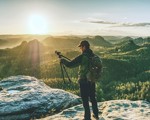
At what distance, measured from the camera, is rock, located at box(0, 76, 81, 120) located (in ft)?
72.4

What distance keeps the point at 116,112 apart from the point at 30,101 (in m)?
5.38

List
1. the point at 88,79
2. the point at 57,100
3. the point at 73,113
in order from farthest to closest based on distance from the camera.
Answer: the point at 57,100 → the point at 73,113 → the point at 88,79

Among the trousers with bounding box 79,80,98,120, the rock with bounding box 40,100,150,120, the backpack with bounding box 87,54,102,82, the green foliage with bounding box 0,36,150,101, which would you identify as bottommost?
the green foliage with bounding box 0,36,150,101

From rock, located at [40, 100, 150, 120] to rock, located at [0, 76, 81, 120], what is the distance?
140cm

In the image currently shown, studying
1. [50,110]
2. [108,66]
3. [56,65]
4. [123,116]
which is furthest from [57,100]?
[108,66]

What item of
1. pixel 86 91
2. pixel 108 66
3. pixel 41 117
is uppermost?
pixel 86 91

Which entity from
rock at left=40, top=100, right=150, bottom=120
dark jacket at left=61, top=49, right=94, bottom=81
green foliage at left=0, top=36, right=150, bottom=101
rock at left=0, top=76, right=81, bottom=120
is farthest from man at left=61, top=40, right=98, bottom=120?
green foliage at left=0, top=36, right=150, bottom=101

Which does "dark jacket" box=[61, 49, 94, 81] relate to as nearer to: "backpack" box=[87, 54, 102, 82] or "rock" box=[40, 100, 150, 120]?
"backpack" box=[87, 54, 102, 82]

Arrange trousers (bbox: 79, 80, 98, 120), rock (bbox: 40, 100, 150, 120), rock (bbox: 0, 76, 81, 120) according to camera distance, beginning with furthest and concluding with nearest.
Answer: rock (bbox: 0, 76, 81, 120) → rock (bbox: 40, 100, 150, 120) → trousers (bbox: 79, 80, 98, 120)

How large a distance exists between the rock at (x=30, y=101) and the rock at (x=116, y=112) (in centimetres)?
140

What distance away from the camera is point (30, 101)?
2308 cm

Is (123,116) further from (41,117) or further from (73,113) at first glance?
(41,117)

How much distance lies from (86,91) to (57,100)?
569 cm

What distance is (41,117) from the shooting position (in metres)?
22.4
